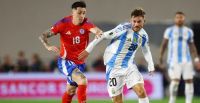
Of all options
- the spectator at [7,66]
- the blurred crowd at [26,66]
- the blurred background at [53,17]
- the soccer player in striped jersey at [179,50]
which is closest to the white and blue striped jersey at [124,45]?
the soccer player in striped jersey at [179,50]

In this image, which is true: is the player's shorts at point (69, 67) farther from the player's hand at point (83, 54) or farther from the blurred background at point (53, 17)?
the blurred background at point (53, 17)

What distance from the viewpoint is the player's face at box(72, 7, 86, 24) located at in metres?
11.3

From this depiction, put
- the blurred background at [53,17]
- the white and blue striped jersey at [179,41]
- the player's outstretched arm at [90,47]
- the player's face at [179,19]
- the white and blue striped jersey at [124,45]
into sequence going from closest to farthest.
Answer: the player's outstretched arm at [90,47] → the white and blue striped jersey at [124,45] → the player's face at [179,19] → the white and blue striped jersey at [179,41] → the blurred background at [53,17]

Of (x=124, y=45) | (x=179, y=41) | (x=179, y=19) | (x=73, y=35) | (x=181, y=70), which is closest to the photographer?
(x=124, y=45)

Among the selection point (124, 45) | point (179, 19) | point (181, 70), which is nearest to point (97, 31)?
point (124, 45)

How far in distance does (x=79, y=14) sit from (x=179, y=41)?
423 centimetres

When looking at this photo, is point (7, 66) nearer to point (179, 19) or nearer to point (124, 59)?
point (179, 19)

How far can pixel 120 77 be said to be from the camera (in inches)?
443

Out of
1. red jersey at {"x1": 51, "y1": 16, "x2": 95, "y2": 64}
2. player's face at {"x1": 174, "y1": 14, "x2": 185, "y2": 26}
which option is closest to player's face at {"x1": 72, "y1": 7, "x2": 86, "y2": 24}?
red jersey at {"x1": 51, "y1": 16, "x2": 95, "y2": 64}

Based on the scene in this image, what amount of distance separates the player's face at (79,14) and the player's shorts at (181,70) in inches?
157

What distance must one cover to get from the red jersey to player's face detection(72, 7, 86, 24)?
11 cm

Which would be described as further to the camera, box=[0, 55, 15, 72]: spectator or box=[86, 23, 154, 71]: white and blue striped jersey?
box=[0, 55, 15, 72]: spectator

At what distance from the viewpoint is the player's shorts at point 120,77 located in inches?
440

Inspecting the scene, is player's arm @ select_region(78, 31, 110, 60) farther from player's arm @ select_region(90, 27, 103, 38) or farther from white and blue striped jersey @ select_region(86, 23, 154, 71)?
white and blue striped jersey @ select_region(86, 23, 154, 71)
